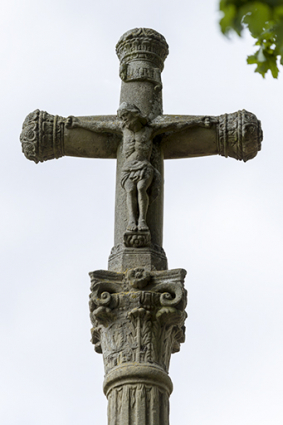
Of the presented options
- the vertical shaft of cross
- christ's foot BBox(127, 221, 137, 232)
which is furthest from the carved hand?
christ's foot BBox(127, 221, 137, 232)

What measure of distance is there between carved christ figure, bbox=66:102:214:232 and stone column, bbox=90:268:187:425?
74 centimetres

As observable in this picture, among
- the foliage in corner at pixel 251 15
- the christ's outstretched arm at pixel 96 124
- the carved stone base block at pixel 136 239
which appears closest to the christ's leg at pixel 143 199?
the carved stone base block at pixel 136 239

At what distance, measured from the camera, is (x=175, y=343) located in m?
8.74

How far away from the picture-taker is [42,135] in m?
10.1

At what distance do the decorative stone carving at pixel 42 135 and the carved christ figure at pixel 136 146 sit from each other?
0.15 metres

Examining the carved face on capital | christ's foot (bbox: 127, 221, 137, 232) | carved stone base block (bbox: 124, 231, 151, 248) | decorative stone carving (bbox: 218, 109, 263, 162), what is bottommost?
the carved face on capital

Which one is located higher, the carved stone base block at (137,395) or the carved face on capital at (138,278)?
the carved face on capital at (138,278)

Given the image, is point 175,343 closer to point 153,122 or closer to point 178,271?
point 178,271

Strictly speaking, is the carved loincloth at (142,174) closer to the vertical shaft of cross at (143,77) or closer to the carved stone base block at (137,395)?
the vertical shaft of cross at (143,77)

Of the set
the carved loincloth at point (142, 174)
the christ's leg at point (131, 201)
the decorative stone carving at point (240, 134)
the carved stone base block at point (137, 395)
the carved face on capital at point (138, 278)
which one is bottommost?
the carved stone base block at point (137, 395)

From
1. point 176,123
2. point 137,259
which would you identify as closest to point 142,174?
point 176,123

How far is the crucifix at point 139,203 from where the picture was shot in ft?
26.9

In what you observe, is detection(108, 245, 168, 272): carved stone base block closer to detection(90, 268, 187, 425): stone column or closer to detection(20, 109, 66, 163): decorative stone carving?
detection(90, 268, 187, 425): stone column

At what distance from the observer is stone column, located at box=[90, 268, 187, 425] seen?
805 cm
